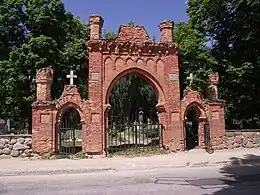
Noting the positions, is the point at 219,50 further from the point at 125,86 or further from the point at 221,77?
the point at 125,86

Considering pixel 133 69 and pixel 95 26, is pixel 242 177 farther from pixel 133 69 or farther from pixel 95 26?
pixel 95 26

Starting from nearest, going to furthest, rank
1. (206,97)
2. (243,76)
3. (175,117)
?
1. (175,117)
2. (206,97)
3. (243,76)

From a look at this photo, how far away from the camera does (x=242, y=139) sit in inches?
730

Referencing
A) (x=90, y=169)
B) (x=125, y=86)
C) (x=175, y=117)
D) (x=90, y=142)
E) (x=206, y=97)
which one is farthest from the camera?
(x=125, y=86)

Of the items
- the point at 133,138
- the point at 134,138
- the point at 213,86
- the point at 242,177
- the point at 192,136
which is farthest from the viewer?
the point at 134,138

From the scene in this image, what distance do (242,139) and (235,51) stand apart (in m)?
7.51

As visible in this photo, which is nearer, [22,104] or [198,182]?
[198,182]

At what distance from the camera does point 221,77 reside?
22.8m

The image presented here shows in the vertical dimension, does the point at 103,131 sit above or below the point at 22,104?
below

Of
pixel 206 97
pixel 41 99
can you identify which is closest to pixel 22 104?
pixel 41 99

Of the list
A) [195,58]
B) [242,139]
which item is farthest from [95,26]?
[242,139]

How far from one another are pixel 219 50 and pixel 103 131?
12.4m

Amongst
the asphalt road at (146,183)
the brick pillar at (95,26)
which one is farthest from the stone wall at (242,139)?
the brick pillar at (95,26)

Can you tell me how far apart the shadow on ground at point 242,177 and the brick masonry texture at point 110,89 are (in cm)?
391
